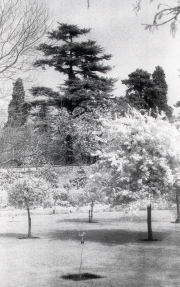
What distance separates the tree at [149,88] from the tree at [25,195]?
71.2 feet

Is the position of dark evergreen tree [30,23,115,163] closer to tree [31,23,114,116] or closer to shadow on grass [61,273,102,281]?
tree [31,23,114,116]

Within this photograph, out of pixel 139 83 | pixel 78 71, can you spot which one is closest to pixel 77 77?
pixel 78 71

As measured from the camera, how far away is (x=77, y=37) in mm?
37438

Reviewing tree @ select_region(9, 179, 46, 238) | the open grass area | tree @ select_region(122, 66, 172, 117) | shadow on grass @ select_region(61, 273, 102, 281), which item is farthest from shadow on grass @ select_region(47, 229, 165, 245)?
tree @ select_region(122, 66, 172, 117)

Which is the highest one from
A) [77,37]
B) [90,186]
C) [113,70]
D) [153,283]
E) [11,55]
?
[77,37]

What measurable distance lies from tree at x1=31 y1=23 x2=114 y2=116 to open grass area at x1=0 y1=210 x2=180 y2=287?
11241 millimetres

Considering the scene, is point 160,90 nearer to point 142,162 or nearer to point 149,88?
point 149,88

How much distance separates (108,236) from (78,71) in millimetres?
19568

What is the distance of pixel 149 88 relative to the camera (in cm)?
4175

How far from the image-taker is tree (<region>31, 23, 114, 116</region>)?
116ft

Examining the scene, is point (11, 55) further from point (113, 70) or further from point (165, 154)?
point (113, 70)

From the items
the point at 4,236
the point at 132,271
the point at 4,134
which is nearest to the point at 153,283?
the point at 132,271

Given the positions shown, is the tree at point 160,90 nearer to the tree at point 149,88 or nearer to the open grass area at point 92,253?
the tree at point 149,88

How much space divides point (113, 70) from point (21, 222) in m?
16.8
